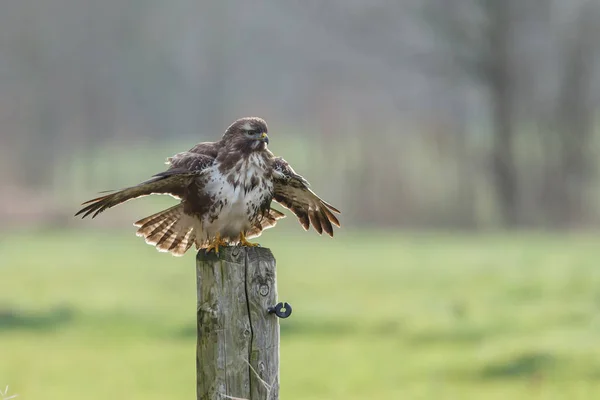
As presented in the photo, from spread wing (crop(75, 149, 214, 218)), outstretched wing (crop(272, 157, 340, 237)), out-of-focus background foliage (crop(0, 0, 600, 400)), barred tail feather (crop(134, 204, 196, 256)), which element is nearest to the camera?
spread wing (crop(75, 149, 214, 218))

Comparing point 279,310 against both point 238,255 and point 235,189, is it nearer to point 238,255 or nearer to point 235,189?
point 238,255

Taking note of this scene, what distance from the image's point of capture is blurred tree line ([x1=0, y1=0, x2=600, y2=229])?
3353 cm

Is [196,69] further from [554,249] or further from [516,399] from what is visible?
[516,399]

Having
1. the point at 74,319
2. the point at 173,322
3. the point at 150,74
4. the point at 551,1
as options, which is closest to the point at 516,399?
the point at 173,322

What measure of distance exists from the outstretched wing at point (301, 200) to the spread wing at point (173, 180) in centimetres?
41

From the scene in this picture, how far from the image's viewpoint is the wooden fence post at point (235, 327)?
513 cm

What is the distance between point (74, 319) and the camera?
17.4 metres

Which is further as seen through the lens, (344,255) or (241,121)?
(344,255)

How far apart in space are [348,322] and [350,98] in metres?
21.8

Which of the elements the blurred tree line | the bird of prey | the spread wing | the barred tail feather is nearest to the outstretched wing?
the bird of prey

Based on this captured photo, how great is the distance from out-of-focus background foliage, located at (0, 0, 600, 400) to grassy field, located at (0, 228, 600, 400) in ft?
0.18

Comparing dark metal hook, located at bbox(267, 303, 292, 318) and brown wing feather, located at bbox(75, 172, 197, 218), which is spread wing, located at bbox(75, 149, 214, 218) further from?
dark metal hook, located at bbox(267, 303, 292, 318)

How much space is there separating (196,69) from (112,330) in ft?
102

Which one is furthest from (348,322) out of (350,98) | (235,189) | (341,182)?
(350,98)
